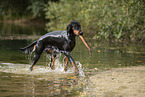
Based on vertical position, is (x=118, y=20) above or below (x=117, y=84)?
above

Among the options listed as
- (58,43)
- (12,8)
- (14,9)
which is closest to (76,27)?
(58,43)

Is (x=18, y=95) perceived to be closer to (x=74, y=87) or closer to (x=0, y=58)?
(x=74, y=87)

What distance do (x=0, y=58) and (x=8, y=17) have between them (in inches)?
2103

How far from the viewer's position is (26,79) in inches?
328

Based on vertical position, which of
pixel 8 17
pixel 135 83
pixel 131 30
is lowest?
pixel 135 83

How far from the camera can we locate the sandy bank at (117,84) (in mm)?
6734

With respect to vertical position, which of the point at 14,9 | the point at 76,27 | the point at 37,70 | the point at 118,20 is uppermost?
the point at 14,9

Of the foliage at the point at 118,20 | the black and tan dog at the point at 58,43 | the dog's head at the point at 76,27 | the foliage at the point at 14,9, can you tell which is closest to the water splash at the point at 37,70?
the black and tan dog at the point at 58,43

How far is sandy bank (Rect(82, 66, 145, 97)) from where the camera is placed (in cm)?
673

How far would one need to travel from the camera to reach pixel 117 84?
25.0ft

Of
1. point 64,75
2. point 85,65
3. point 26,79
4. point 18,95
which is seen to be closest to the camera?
point 18,95

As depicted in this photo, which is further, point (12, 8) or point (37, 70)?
point (12, 8)

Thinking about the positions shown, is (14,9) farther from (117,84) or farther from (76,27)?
(117,84)

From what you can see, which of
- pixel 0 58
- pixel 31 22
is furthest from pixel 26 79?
pixel 31 22
